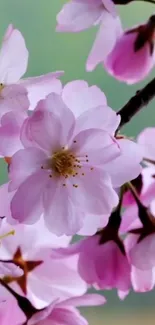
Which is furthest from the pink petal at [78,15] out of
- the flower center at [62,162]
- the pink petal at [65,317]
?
the pink petal at [65,317]

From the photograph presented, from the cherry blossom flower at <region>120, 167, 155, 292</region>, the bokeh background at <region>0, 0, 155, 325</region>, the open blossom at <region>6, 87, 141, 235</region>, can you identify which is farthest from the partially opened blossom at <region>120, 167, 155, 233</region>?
the bokeh background at <region>0, 0, 155, 325</region>

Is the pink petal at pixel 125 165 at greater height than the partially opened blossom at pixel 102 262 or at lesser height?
greater

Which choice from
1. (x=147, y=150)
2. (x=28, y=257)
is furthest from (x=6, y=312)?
(x=147, y=150)

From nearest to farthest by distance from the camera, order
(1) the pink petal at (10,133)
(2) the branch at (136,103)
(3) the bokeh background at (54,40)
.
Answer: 1. (1) the pink petal at (10,133)
2. (2) the branch at (136,103)
3. (3) the bokeh background at (54,40)

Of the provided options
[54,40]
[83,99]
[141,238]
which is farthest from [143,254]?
[54,40]

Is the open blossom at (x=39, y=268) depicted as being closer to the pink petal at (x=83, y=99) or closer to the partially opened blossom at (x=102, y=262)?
the partially opened blossom at (x=102, y=262)
